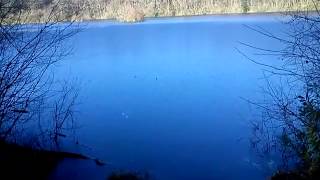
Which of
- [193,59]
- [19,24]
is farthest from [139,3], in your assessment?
[19,24]

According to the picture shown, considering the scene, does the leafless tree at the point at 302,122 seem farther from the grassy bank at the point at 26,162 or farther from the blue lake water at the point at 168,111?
the grassy bank at the point at 26,162

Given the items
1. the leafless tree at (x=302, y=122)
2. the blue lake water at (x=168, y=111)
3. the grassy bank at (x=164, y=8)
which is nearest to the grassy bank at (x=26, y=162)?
the blue lake water at (x=168, y=111)

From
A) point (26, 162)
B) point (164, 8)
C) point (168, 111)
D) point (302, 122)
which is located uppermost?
point (164, 8)

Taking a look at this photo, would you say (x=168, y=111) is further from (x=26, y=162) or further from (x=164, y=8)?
(x=164, y=8)

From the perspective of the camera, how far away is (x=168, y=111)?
8.57 m

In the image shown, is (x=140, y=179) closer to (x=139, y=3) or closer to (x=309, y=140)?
(x=309, y=140)

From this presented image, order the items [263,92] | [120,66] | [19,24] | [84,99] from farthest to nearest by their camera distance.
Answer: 1. [120,66]
2. [84,99]
3. [263,92]
4. [19,24]

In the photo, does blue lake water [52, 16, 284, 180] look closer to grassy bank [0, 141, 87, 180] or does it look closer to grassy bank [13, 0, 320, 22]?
grassy bank [0, 141, 87, 180]

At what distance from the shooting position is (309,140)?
4590 mm

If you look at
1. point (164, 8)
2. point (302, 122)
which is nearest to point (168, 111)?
point (302, 122)

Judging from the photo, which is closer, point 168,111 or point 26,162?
point 26,162

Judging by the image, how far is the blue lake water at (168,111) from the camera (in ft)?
19.5

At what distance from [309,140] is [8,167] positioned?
9.82 feet

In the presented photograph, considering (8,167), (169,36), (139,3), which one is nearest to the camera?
(8,167)
